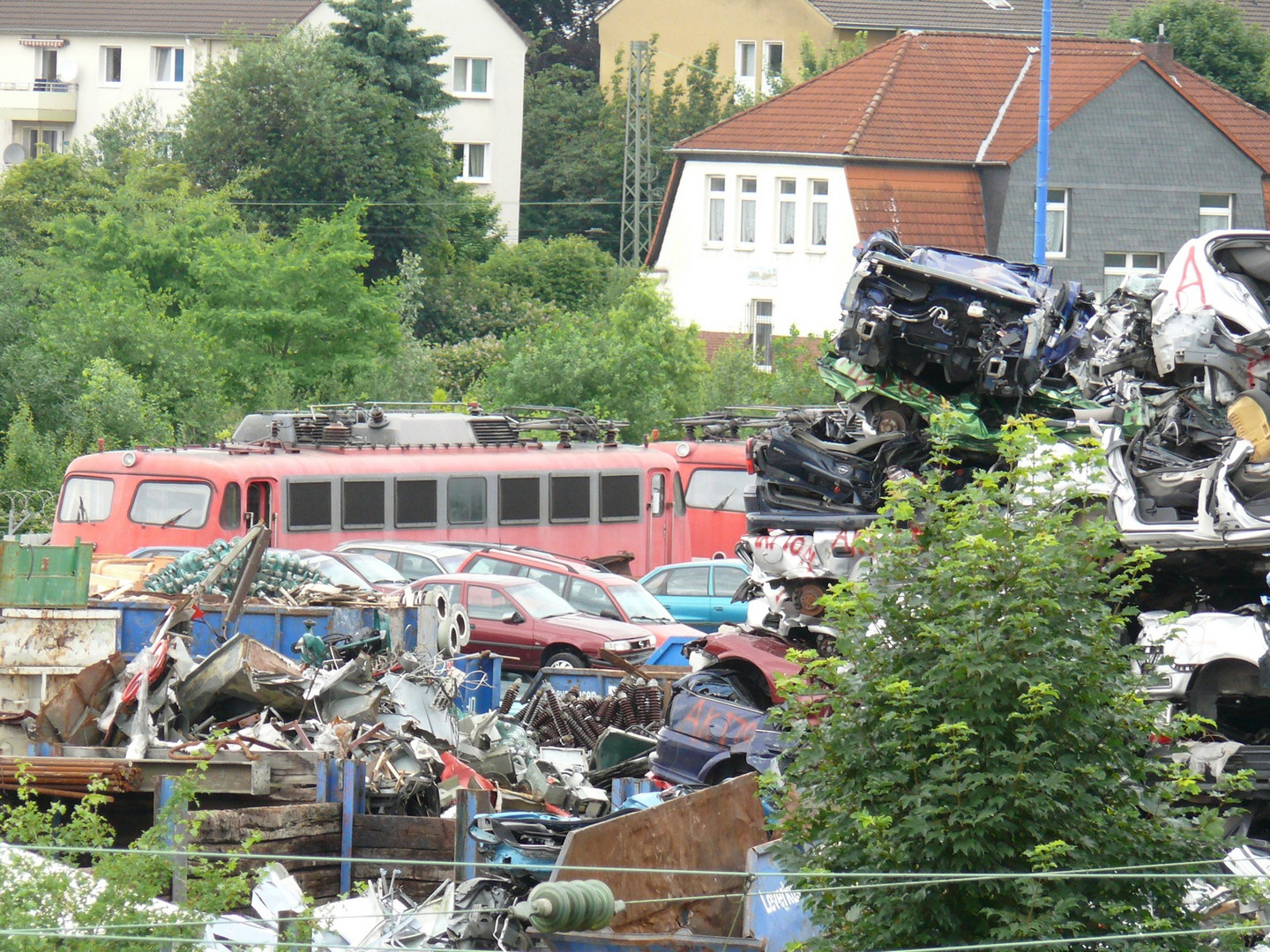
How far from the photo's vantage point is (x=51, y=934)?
8.28 metres

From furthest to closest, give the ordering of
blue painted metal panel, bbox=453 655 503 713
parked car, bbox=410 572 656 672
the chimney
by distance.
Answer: the chimney
parked car, bbox=410 572 656 672
blue painted metal panel, bbox=453 655 503 713

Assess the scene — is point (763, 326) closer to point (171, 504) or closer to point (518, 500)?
point (518, 500)

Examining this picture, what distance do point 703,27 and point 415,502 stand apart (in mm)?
45602

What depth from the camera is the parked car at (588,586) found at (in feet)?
75.1

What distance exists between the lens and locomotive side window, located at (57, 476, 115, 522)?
1057 inches

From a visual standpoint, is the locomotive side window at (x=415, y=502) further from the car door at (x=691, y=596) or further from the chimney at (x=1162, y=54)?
the chimney at (x=1162, y=54)

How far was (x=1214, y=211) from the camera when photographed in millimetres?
47844

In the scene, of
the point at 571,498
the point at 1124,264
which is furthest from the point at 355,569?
the point at 1124,264

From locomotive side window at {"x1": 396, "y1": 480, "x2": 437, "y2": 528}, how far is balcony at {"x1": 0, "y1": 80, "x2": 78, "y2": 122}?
134 ft

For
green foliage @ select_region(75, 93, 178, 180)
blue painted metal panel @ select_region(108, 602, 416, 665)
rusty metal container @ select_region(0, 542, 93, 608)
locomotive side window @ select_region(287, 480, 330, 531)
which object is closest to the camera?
rusty metal container @ select_region(0, 542, 93, 608)

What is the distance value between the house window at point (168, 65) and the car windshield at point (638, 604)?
1818 inches

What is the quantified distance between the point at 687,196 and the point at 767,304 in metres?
3.55

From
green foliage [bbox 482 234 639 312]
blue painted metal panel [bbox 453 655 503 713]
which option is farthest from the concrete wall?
blue painted metal panel [bbox 453 655 503 713]

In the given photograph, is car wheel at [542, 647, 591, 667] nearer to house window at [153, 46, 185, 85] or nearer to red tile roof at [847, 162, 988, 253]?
red tile roof at [847, 162, 988, 253]
